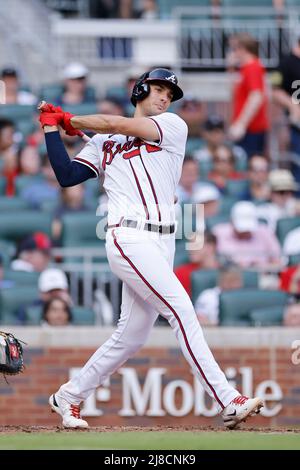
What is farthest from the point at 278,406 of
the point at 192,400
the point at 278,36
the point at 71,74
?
the point at 278,36

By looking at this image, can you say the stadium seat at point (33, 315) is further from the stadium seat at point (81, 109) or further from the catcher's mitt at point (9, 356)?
the stadium seat at point (81, 109)

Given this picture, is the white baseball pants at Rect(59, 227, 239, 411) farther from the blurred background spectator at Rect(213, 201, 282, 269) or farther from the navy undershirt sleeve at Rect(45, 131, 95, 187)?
the blurred background spectator at Rect(213, 201, 282, 269)

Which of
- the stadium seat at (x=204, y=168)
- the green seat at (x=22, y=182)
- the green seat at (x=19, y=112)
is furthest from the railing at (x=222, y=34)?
the green seat at (x=22, y=182)

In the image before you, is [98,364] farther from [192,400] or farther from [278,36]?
[278,36]

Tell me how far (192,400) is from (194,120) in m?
4.37

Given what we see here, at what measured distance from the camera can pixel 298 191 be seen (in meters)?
14.0

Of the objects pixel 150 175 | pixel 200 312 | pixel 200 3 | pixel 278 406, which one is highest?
pixel 200 3

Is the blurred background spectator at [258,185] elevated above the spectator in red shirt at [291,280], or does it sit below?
above

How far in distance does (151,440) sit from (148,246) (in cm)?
105

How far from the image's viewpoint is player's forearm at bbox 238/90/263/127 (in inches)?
560

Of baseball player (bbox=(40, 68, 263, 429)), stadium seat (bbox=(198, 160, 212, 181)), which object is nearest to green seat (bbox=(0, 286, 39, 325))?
stadium seat (bbox=(198, 160, 212, 181))

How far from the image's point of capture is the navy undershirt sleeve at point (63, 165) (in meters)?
7.64

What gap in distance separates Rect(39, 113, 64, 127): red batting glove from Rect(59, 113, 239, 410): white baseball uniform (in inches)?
10.7

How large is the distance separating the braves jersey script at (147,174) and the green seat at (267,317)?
353cm
